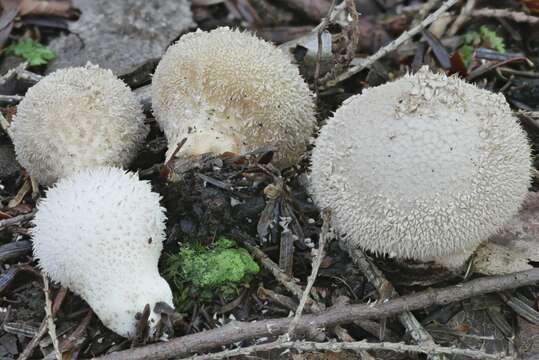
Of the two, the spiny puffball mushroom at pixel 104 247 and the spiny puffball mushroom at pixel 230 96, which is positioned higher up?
the spiny puffball mushroom at pixel 230 96

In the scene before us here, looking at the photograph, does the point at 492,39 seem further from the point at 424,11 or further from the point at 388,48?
the point at 388,48

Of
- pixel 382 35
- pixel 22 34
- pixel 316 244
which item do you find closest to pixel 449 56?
pixel 382 35

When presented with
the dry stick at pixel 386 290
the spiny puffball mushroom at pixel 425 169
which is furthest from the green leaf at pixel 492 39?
the dry stick at pixel 386 290

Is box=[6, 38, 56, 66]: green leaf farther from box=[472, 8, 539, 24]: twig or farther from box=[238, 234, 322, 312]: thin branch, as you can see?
box=[472, 8, 539, 24]: twig

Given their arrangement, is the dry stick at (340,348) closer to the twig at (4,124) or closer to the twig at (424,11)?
the twig at (4,124)

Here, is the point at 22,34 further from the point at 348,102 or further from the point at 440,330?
the point at 440,330

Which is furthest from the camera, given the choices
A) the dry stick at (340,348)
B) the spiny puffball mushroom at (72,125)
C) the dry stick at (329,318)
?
the spiny puffball mushroom at (72,125)

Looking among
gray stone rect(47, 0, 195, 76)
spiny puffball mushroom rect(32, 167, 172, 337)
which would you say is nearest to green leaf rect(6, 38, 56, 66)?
gray stone rect(47, 0, 195, 76)
